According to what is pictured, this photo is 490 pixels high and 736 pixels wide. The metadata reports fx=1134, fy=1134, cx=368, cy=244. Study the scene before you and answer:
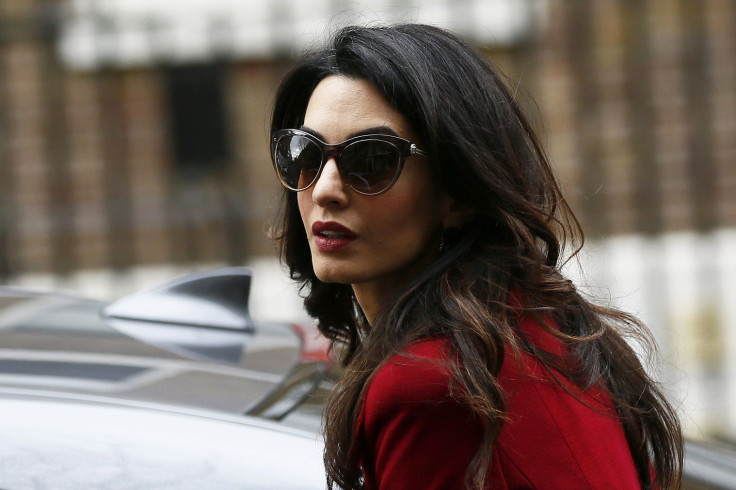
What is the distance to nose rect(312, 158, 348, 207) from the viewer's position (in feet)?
5.80

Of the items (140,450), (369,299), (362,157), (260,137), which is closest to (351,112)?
(362,157)

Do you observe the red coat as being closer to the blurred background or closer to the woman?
the woman

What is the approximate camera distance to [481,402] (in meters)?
1.49

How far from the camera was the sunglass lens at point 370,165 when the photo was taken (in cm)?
173

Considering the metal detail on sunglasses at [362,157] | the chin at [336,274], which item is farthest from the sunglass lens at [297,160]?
the chin at [336,274]

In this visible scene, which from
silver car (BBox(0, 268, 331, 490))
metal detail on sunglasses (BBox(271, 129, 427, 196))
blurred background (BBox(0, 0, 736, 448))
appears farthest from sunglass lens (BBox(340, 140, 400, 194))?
A: blurred background (BBox(0, 0, 736, 448))

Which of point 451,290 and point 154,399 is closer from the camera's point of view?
point 451,290

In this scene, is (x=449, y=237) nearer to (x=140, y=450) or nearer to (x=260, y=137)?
(x=140, y=450)

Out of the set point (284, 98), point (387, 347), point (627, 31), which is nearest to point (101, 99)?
point (627, 31)

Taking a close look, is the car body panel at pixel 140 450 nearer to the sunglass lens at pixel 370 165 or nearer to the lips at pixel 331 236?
the lips at pixel 331 236

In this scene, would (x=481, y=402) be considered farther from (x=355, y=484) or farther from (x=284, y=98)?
(x=284, y=98)

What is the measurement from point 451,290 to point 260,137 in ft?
16.9

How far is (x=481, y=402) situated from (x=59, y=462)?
2.04ft

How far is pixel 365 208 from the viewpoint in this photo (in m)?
1.76
